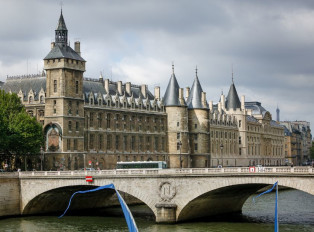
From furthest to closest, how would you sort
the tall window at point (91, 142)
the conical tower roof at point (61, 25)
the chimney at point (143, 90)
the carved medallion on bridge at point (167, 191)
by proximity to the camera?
the chimney at point (143, 90)
the tall window at point (91, 142)
the conical tower roof at point (61, 25)
the carved medallion on bridge at point (167, 191)

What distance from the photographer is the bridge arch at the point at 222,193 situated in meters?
59.9

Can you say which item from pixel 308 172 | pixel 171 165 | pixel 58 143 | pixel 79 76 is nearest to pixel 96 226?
pixel 308 172

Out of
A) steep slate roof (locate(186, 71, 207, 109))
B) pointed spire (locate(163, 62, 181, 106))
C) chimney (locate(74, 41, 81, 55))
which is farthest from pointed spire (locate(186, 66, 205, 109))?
chimney (locate(74, 41, 81, 55))

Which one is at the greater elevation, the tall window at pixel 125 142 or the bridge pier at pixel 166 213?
the tall window at pixel 125 142

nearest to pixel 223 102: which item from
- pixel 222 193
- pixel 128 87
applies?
pixel 128 87

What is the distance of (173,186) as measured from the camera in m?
66.4

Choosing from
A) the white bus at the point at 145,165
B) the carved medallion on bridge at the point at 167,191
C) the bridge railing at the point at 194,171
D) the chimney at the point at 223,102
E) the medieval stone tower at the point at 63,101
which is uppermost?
the chimney at the point at 223,102

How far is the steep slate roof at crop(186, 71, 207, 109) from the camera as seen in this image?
122 metres

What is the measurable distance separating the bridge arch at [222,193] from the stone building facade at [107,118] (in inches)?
647

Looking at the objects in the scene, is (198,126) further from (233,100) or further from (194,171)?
(194,171)

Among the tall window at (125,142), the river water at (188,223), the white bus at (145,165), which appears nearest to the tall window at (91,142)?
the tall window at (125,142)

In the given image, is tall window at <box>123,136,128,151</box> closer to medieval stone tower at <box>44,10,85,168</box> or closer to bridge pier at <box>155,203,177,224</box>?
medieval stone tower at <box>44,10,85,168</box>

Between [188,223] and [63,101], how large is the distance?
34.3 metres

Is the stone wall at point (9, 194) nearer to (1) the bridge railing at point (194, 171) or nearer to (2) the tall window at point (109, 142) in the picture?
A: (1) the bridge railing at point (194, 171)
